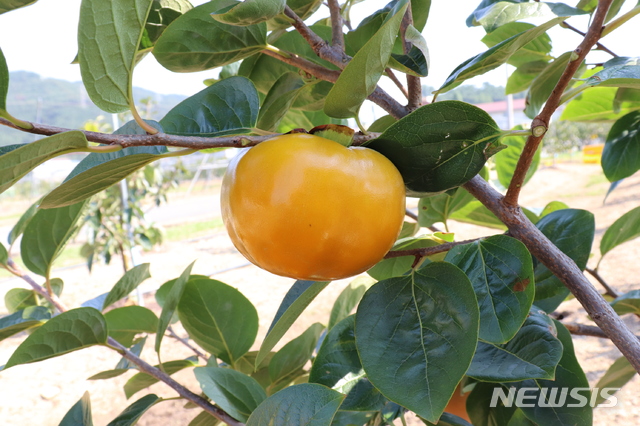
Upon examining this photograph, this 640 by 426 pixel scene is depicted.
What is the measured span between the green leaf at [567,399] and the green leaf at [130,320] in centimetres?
47

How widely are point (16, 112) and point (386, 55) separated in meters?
5.96

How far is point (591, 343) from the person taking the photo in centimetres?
217

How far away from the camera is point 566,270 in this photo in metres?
0.29

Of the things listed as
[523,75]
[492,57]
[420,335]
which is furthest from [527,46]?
[420,335]

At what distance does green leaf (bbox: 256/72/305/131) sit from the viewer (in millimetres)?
390

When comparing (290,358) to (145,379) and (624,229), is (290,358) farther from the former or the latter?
(624,229)

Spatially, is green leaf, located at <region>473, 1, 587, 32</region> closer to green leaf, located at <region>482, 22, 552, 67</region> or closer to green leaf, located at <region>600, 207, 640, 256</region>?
green leaf, located at <region>482, 22, 552, 67</region>

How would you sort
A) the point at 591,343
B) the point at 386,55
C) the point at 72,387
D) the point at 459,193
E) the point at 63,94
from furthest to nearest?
the point at 63,94 → the point at 72,387 → the point at 591,343 → the point at 459,193 → the point at 386,55

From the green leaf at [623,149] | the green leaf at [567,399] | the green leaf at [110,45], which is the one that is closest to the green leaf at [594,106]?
the green leaf at [623,149]

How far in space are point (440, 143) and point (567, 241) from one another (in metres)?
0.21

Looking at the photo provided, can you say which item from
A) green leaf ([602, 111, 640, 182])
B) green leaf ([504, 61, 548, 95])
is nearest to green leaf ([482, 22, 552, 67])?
green leaf ([504, 61, 548, 95])

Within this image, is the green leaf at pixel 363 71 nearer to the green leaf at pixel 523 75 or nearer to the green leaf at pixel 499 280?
the green leaf at pixel 499 280

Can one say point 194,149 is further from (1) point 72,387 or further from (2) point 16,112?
(2) point 16,112

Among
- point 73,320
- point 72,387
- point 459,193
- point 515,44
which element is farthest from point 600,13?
point 72,387
